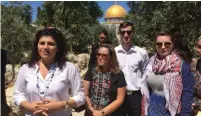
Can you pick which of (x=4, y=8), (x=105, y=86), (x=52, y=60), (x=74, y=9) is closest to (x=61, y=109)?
(x=52, y=60)

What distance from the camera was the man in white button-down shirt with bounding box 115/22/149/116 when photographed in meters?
4.06

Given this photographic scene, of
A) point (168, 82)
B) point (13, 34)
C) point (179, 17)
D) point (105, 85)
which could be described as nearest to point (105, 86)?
point (105, 85)

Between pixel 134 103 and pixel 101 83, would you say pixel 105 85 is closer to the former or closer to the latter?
pixel 101 83

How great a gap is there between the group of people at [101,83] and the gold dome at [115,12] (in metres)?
73.4

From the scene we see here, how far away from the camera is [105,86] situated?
3.31m

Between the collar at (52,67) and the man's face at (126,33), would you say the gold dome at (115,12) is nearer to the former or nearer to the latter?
the man's face at (126,33)

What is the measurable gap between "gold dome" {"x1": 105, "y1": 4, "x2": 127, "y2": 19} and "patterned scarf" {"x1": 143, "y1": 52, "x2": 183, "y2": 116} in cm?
7371

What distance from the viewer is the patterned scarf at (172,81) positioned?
117 inches

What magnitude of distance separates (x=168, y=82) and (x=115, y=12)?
7597 cm

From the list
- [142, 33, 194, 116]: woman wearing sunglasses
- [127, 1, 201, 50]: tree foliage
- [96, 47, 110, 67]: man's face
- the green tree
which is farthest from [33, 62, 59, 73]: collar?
the green tree

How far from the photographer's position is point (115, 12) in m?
78.1

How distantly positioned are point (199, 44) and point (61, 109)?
172 centimetres

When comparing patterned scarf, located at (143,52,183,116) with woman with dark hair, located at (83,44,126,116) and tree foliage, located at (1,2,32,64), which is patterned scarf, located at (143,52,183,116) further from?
tree foliage, located at (1,2,32,64)

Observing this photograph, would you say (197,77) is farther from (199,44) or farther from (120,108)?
(120,108)
